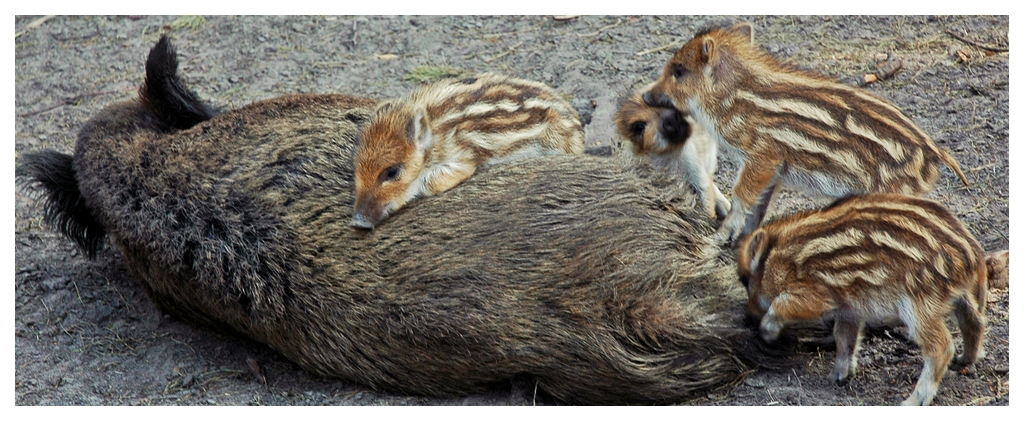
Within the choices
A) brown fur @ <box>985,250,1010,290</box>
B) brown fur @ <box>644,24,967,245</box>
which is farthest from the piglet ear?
brown fur @ <box>985,250,1010,290</box>

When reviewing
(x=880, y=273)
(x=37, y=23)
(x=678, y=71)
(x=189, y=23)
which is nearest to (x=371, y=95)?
(x=189, y=23)

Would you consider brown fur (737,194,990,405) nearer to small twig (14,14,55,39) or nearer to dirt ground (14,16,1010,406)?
dirt ground (14,16,1010,406)

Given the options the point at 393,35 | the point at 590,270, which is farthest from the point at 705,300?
the point at 393,35

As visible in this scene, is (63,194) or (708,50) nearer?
(708,50)

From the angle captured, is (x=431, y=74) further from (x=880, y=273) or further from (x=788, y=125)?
(x=880, y=273)

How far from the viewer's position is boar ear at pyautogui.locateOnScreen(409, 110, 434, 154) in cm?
511

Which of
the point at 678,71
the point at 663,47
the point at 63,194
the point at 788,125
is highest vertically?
the point at 678,71

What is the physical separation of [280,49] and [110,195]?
3.70 metres

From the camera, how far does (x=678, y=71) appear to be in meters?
5.36

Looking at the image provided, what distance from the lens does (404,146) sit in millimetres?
5074

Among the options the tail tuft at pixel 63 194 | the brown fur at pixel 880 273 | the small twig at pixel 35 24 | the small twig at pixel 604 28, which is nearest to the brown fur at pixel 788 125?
the brown fur at pixel 880 273

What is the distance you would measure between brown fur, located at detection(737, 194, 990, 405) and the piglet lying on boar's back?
37 centimetres

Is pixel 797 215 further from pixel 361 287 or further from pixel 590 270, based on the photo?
pixel 361 287

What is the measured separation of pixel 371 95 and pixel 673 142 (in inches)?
129
